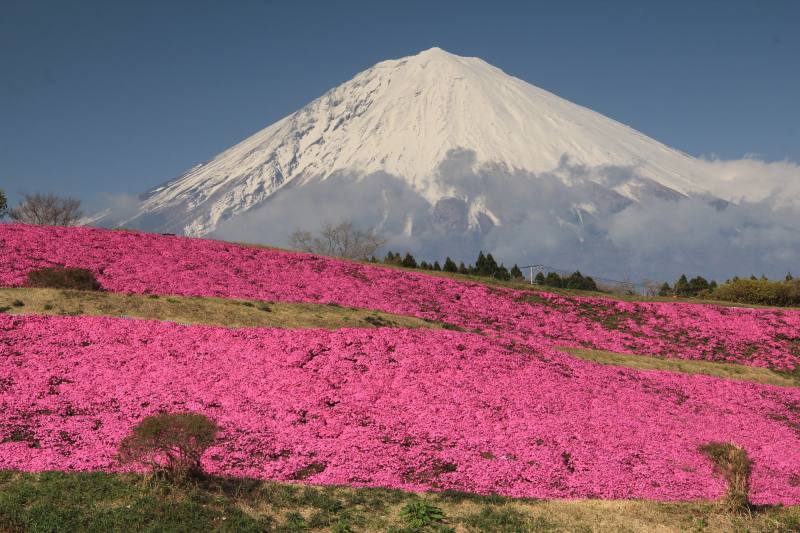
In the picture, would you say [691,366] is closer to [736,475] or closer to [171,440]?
[736,475]

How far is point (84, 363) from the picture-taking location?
24297 millimetres

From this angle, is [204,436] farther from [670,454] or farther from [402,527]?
[670,454]

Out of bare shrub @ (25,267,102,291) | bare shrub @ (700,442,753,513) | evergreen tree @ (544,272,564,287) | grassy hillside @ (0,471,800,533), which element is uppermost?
evergreen tree @ (544,272,564,287)

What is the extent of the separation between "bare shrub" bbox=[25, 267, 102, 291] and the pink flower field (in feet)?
3.42

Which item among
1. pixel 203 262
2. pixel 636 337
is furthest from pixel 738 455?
pixel 203 262

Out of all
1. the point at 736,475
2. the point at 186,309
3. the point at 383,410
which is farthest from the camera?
the point at 186,309

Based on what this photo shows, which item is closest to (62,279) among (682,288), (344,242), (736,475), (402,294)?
(402,294)

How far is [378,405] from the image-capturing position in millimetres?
23562

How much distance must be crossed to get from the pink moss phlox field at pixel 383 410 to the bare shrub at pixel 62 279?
22.1 ft

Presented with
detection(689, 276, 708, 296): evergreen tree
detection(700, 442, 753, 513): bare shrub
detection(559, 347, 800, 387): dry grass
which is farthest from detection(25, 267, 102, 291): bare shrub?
detection(689, 276, 708, 296): evergreen tree

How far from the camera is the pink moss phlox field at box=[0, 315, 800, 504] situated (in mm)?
19391

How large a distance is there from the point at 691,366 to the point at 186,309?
2505 cm

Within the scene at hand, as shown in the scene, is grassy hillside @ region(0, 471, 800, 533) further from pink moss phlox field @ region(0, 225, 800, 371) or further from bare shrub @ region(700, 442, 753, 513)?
pink moss phlox field @ region(0, 225, 800, 371)

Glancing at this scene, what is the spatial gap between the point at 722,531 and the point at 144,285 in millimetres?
29354
